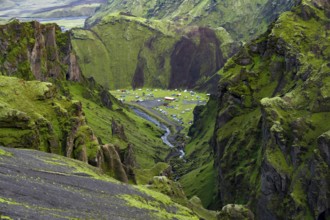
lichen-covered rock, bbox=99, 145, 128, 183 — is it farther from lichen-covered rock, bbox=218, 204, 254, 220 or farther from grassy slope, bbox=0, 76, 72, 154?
lichen-covered rock, bbox=218, 204, 254, 220

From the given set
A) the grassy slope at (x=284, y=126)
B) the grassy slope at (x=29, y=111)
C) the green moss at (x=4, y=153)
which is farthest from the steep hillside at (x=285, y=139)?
the green moss at (x=4, y=153)

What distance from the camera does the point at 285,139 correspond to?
144 metres

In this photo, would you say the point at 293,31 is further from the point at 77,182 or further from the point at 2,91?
the point at 77,182

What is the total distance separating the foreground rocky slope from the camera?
6556cm

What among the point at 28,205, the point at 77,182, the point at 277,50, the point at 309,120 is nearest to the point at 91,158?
the point at 77,182

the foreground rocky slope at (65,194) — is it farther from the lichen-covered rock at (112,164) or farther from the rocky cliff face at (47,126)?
Result: the lichen-covered rock at (112,164)

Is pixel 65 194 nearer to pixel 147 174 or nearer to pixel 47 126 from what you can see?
pixel 47 126

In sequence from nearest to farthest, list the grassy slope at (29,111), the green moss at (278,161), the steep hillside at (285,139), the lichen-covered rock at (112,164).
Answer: the grassy slope at (29,111) → the lichen-covered rock at (112,164) → the steep hillside at (285,139) → the green moss at (278,161)

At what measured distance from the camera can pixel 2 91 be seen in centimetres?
11519

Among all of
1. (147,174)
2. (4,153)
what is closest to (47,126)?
(4,153)

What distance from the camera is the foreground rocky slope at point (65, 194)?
65.6 metres

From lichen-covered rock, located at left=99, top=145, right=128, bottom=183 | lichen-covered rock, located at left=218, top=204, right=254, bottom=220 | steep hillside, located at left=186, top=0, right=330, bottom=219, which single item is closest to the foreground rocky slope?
lichen-covered rock, located at left=218, top=204, right=254, bottom=220

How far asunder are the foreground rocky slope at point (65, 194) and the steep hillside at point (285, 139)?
166ft

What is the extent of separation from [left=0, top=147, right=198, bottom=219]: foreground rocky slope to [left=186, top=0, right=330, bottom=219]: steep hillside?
50.6m
